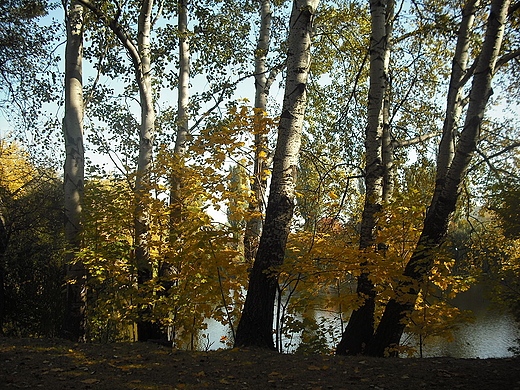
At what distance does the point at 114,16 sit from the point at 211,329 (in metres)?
9.84

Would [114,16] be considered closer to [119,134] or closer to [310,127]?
[119,134]

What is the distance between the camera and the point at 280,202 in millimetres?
Answer: 4633

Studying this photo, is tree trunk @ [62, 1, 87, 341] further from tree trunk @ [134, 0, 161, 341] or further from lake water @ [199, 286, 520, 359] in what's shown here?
lake water @ [199, 286, 520, 359]

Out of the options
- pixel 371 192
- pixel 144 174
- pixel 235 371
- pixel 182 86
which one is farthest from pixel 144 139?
pixel 235 371

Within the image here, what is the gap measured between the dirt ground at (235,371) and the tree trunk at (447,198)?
0.86 metres

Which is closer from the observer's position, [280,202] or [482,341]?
[280,202]

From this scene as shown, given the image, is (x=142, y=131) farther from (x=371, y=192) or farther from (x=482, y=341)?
(x=482, y=341)

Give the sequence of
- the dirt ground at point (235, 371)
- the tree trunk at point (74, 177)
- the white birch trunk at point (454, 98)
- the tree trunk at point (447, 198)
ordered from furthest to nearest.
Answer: the tree trunk at point (74, 177), the white birch trunk at point (454, 98), the tree trunk at point (447, 198), the dirt ground at point (235, 371)

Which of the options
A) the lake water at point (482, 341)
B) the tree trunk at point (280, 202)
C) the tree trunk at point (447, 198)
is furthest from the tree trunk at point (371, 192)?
the lake water at point (482, 341)

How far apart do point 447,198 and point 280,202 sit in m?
1.85

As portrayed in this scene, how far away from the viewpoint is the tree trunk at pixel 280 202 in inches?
177

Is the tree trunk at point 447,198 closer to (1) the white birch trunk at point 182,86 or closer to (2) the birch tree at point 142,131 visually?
(2) the birch tree at point 142,131

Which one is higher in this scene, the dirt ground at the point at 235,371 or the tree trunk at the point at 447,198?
the tree trunk at the point at 447,198

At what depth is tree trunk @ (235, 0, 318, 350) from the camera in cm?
449
